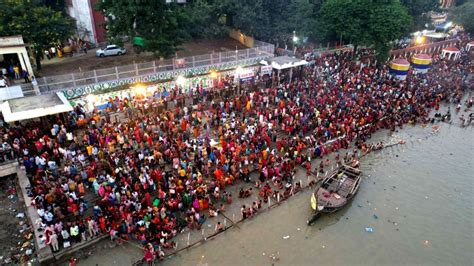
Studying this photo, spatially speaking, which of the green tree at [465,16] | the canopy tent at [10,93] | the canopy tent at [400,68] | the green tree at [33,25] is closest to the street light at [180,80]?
the green tree at [33,25]

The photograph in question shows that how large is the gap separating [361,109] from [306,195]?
10.9 metres

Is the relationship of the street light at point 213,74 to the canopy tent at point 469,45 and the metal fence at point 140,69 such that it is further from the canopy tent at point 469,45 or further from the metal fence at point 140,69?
the canopy tent at point 469,45

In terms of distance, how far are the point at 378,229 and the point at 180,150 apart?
36.8 feet

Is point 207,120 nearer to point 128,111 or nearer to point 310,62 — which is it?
point 128,111

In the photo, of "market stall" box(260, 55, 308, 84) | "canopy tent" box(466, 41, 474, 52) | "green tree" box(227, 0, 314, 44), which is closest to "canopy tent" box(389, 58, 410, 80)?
"green tree" box(227, 0, 314, 44)

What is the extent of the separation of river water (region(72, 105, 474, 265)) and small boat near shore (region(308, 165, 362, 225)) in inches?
23.8

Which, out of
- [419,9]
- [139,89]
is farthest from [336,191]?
[419,9]

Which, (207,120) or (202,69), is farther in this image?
(202,69)

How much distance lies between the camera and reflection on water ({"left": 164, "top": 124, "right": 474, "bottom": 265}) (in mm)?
14797

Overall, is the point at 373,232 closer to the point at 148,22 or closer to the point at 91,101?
the point at 91,101

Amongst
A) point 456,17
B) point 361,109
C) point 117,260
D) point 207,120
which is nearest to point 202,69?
point 207,120

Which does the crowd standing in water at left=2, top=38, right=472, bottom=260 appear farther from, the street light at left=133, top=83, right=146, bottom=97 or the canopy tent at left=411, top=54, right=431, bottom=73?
the canopy tent at left=411, top=54, right=431, bottom=73

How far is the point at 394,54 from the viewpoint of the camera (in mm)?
43656

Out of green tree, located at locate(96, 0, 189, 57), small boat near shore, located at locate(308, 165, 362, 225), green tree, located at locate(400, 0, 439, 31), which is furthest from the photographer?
green tree, located at locate(400, 0, 439, 31)
